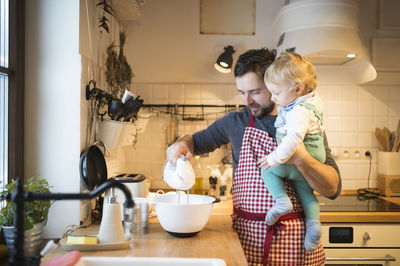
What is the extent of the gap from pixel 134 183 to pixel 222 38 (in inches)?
58.6

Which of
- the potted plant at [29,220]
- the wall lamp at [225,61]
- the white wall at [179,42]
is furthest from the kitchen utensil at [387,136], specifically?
the potted plant at [29,220]

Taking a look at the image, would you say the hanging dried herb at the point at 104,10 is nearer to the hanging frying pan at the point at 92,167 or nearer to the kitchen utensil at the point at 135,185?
the hanging frying pan at the point at 92,167

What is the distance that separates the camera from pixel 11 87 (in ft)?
5.34

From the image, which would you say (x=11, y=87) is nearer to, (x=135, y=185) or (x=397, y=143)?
(x=135, y=185)

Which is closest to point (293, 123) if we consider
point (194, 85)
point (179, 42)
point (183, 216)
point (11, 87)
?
point (183, 216)

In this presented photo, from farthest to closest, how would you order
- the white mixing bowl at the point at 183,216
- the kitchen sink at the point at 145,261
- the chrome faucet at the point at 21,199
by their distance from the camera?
the white mixing bowl at the point at 183,216 → the kitchen sink at the point at 145,261 → the chrome faucet at the point at 21,199

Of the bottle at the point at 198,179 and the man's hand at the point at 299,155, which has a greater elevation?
the man's hand at the point at 299,155

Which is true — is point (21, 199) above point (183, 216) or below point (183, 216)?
above

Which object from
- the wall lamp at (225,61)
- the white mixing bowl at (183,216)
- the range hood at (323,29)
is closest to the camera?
the white mixing bowl at (183,216)

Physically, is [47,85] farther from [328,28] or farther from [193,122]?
[328,28]

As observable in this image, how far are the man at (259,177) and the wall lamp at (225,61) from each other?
85 centimetres

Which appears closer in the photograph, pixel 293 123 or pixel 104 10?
pixel 293 123

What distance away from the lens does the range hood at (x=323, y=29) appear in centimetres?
230

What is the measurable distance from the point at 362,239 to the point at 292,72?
51.0 inches
